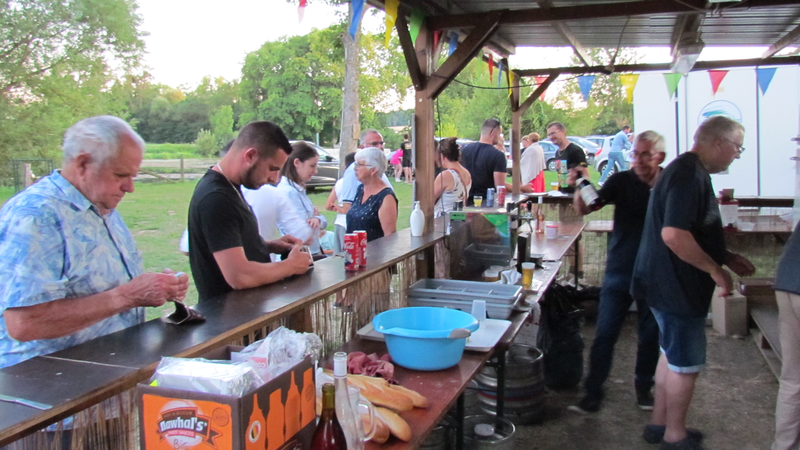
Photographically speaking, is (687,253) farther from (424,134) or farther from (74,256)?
(74,256)

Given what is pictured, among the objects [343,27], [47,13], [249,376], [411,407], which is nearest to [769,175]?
[343,27]

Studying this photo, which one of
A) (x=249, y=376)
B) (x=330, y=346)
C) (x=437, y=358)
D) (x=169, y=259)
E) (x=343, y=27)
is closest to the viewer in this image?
(x=249, y=376)

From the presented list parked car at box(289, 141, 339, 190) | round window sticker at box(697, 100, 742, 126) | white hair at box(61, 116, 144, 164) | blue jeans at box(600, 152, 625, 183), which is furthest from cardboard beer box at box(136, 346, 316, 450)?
parked car at box(289, 141, 339, 190)

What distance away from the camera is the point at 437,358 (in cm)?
236

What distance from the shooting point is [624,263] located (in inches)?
157

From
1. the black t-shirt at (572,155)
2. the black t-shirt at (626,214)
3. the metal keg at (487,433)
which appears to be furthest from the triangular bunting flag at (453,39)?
the black t-shirt at (572,155)

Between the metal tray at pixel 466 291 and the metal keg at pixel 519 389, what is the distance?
661 millimetres

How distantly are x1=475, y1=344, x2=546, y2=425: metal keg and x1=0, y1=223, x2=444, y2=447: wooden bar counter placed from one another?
1492 millimetres

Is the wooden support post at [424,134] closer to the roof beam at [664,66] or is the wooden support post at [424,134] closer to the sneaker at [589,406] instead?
the sneaker at [589,406]

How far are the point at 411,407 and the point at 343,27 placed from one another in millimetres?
13876

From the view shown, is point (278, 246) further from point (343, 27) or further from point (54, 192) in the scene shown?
point (343, 27)

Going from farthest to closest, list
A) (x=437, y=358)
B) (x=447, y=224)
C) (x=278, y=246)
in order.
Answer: (x=447, y=224) → (x=278, y=246) → (x=437, y=358)

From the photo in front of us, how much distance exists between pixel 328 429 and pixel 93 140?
3.67 feet

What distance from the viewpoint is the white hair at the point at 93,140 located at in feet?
5.83
